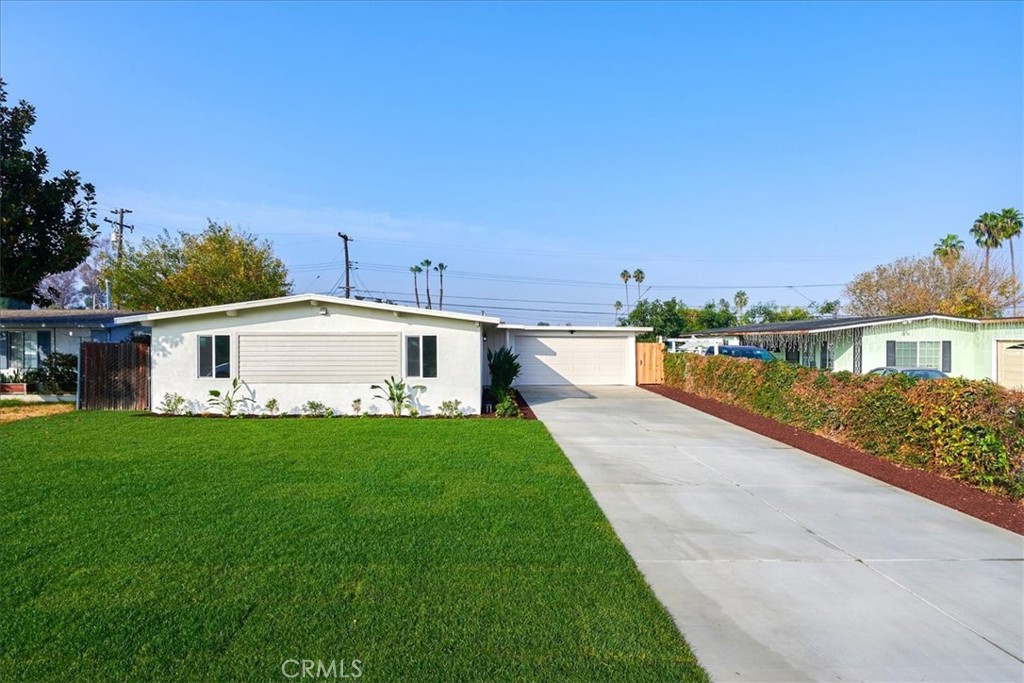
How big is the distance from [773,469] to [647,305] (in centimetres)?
3628

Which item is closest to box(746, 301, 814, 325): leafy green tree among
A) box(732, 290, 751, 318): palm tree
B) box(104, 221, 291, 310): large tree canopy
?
box(732, 290, 751, 318): palm tree

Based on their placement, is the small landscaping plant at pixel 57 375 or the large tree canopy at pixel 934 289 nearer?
the small landscaping plant at pixel 57 375

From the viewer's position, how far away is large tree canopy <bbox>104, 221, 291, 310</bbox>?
24531 mm

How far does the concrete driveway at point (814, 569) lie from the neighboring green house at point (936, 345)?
16.4 meters

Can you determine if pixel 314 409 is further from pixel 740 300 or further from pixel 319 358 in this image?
pixel 740 300

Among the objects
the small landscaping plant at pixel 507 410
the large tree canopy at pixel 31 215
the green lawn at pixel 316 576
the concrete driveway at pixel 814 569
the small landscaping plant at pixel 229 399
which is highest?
the large tree canopy at pixel 31 215

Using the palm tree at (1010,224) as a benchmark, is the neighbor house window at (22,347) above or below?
below

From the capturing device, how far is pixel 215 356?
47.5 ft

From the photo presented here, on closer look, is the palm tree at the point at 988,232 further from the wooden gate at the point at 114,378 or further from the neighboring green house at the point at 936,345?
the wooden gate at the point at 114,378

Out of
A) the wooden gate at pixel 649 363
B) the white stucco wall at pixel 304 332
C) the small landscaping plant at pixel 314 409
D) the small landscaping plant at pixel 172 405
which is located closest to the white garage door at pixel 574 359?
the wooden gate at pixel 649 363

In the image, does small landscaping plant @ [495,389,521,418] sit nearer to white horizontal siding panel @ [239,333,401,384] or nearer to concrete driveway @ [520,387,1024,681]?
white horizontal siding panel @ [239,333,401,384]

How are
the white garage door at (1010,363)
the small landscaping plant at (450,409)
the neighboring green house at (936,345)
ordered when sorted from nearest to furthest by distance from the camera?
the small landscaping plant at (450,409)
the white garage door at (1010,363)
the neighboring green house at (936,345)

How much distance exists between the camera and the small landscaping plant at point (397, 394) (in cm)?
1455

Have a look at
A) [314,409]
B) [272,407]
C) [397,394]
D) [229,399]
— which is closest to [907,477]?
[397,394]
